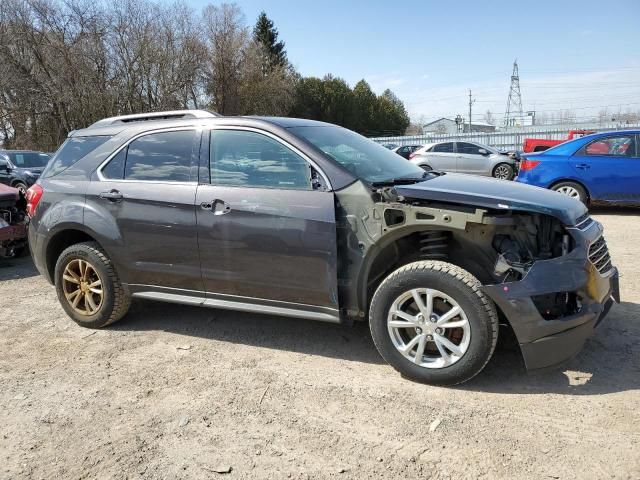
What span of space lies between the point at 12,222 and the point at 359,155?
5.60m

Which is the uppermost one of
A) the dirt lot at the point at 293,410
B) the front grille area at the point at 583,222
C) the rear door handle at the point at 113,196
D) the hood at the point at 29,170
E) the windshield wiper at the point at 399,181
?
the hood at the point at 29,170

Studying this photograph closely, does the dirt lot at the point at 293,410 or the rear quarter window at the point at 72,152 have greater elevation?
the rear quarter window at the point at 72,152

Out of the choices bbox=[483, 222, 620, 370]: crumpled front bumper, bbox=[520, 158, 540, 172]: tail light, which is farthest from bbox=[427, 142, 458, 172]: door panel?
bbox=[483, 222, 620, 370]: crumpled front bumper

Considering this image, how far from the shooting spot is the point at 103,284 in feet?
14.4

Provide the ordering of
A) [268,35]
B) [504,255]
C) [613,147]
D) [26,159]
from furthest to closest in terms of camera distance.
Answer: [268,35]
[26,159]
[613,147]
[504,255]

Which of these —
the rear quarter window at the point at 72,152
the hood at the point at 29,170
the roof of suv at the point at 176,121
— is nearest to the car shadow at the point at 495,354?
the rear quarter window at the point at 72,152

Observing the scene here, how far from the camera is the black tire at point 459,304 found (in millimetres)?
3115

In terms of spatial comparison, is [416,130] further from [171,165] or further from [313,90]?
[171,165]

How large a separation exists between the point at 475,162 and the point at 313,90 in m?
40.8

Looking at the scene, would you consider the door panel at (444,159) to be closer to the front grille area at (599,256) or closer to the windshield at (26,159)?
the windshield at (26,159)

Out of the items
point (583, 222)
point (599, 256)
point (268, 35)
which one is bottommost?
point (599, 256)

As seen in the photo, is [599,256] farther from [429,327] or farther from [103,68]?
[103,68]

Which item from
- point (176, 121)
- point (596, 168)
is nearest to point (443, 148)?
point (596, 168)

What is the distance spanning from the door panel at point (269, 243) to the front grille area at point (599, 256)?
1.67 metres
